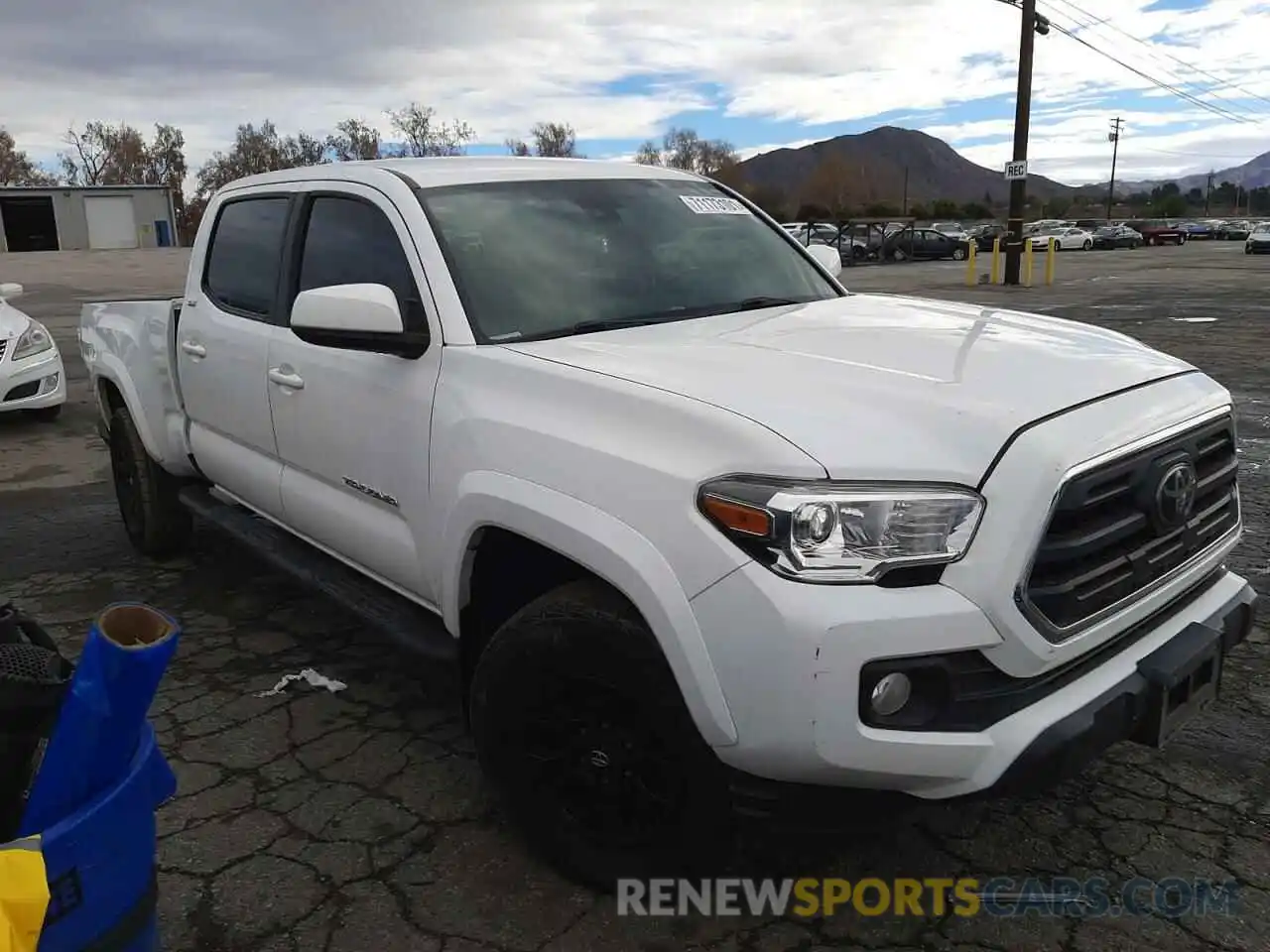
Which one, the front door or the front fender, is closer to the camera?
the front fender

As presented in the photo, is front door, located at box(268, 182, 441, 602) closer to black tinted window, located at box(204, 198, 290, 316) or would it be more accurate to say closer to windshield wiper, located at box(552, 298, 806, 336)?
black tinted window, located at box(204, 198, 290, 316)

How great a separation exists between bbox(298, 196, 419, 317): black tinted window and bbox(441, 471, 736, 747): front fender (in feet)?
2.47

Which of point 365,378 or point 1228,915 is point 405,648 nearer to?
point 365,378

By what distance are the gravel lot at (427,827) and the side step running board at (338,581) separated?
46 centimetres

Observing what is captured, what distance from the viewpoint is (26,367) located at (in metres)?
8.71

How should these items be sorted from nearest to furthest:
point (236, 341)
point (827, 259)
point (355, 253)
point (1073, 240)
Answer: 1. point (355, 253)
2. point (236, 341)
3. point (827, 259)
4. point (1073, 240)

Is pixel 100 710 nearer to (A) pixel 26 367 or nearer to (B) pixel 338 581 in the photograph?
(B) pixel 338 581

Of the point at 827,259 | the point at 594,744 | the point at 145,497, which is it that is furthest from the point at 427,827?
the point at 145,497

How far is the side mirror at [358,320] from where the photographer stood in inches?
111

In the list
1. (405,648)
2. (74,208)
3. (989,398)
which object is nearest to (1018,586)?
(989,398)

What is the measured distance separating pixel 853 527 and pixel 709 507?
0.28 m

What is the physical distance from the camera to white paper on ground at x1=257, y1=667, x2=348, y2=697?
3.82 meters

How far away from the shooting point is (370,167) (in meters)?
3.54

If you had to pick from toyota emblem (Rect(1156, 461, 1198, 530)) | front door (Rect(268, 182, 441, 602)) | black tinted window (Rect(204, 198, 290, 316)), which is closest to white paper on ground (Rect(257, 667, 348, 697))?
front door (Rect(268, 182, 441, 602))
